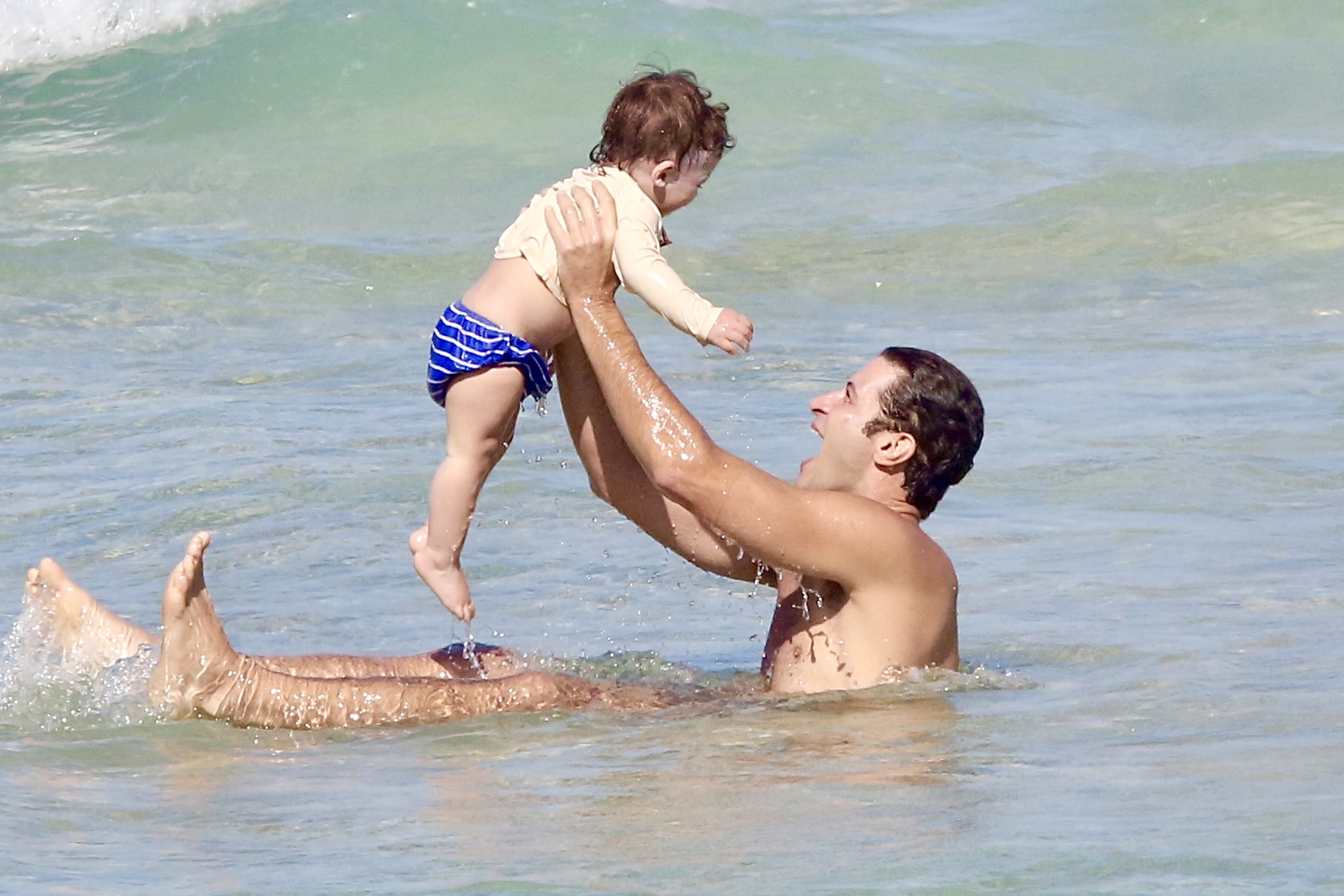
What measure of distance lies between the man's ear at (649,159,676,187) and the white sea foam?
13181 millimetres

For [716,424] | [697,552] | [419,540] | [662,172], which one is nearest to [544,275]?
[662,172]

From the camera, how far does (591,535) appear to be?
22.8ft

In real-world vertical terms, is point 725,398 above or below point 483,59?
below

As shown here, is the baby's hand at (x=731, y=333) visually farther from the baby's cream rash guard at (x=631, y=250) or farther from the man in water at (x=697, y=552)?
the man in water at (x=697, y=552)

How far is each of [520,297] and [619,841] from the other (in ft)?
5.21

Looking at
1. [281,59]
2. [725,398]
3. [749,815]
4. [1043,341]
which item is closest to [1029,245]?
[1043,341]

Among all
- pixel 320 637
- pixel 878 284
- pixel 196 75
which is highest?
pixel 196 75

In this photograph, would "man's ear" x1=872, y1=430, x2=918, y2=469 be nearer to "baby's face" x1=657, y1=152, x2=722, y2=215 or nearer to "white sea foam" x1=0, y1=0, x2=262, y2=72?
"baby's face" x1=657, y1=152, x2=722, y2=215

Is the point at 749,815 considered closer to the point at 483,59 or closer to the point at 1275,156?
the point at 1275,156

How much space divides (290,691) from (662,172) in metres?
1.49

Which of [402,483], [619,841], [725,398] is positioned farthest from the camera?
[725,398]

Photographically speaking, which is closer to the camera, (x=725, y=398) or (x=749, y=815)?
(x=749, y=815)

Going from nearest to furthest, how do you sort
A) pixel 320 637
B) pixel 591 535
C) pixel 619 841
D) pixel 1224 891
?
pixel 1224 891, pixel 619 841, pixel 320 637, pixel 591 535

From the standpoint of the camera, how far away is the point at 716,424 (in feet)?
26.8
